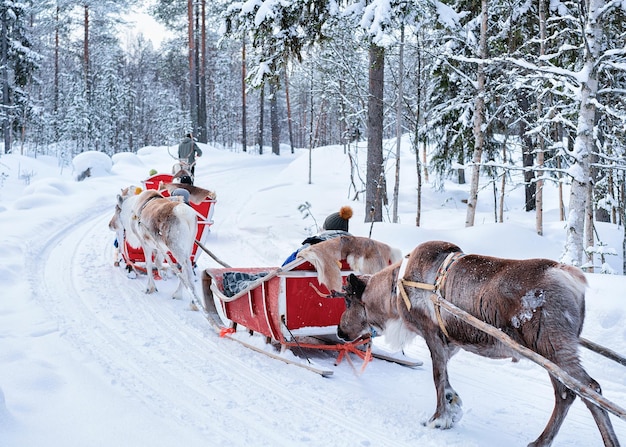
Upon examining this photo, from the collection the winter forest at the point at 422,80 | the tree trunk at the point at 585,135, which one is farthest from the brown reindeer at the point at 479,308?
the tree trunk at the point at 585,135

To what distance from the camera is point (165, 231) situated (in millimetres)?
6523

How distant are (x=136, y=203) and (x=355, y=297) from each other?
4.33 meters

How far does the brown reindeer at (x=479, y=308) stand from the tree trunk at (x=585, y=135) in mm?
3631

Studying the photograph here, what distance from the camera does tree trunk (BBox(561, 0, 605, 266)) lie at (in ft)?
20.5

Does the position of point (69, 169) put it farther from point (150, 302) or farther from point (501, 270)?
point (501, 270)

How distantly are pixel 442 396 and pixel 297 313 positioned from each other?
1.57m

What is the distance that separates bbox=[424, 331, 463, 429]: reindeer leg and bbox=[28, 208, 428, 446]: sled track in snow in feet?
1.36

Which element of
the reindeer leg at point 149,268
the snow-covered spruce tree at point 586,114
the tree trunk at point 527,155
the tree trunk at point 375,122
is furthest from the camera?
the tree trunk at point 527,155

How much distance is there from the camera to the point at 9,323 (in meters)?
5.17

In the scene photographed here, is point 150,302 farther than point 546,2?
No

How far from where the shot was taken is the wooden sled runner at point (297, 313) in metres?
4.65

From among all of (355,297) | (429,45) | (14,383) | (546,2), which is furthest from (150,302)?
(546,2)

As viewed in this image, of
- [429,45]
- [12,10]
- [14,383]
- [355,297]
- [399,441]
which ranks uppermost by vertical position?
[12,10]

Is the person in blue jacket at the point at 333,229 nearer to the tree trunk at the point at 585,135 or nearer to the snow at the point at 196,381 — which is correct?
the snow at the point at 196,381
